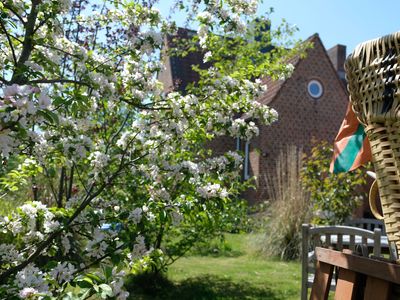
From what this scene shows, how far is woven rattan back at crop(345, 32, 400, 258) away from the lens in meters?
1.07

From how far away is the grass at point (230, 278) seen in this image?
539 centimetres

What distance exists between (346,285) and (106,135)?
332 centimetres

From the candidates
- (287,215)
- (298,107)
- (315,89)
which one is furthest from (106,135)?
(315,89)

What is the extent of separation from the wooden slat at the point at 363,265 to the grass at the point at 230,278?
396cm

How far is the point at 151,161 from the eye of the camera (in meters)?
3.41

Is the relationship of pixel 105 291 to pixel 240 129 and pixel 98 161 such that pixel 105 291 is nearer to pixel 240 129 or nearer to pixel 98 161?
pixel 98 161

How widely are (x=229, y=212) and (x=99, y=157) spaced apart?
288 cm

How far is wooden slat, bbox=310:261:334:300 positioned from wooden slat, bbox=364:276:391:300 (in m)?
0.26

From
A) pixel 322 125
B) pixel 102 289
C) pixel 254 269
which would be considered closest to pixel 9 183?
pixel 102 289

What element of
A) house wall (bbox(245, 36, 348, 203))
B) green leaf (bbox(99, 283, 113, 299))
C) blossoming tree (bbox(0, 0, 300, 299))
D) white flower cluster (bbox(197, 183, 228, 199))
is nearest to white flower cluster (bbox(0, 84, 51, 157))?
blossoming tree (bbox(0, 0, 300, 299))

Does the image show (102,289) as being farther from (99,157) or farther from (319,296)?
(99,157)

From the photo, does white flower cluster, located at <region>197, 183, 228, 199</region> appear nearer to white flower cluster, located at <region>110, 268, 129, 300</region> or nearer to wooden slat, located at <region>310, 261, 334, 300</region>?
white flower cluster, located at <region>110, 268, 129, 300</region>

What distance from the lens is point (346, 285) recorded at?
1292 mm

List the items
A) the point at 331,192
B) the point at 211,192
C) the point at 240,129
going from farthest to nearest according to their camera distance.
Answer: the point at 331,192 → the point at 240,129 → the point at 211,192
